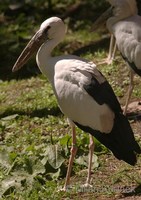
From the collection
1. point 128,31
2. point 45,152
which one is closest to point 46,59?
point 45,152

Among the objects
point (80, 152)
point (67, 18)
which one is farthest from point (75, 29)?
point (80, 152)

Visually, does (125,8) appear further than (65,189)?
Yes

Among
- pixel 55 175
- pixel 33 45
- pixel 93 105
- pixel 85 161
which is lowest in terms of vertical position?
pixel 85 161

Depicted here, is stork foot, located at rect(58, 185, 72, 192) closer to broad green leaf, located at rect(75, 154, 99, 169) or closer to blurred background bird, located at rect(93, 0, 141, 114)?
broad green leaf, located at rect(75, 154, 99, 169)

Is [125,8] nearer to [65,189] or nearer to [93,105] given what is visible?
[93,105]

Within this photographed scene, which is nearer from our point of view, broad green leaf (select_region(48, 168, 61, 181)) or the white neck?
the white neck

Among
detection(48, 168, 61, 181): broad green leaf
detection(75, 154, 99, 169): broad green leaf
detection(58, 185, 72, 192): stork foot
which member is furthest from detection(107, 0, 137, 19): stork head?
detection(58, 185, 72, 192): stork foot

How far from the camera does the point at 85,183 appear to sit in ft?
21.2

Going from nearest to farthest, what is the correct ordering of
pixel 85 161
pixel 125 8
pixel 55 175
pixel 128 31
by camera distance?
pixel 55 175, pixel 85 161, pixel 128 31, pixel 125 8

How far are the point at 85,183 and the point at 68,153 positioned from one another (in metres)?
0.70

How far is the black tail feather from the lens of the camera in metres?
5.87

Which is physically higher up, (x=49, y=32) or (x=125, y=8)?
(x=49, y=32)


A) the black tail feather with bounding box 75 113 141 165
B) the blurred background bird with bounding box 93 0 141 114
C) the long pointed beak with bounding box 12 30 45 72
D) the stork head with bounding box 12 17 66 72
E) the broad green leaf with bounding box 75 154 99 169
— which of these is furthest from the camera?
the blurred background bird with bounding box 93 0 141 114

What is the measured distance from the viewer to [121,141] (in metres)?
5.91
